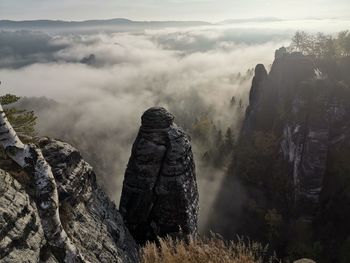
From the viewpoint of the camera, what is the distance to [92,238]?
51.6ft

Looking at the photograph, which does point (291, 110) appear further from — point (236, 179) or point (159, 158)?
point (159, 158)

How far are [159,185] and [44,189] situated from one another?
12.5m

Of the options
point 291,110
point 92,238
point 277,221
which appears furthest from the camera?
point 291,110

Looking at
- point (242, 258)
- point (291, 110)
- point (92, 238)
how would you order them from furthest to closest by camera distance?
point (291, 110), point (92, 238), point (242, 258)

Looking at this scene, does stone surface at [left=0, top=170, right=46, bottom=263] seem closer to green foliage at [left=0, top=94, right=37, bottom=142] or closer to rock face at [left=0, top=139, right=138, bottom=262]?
rock face at [left=0, top=139, right=138, bottom=262]

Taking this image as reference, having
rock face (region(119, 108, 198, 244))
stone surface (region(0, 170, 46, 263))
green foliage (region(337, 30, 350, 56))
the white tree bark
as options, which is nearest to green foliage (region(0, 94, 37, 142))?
the white tree bark

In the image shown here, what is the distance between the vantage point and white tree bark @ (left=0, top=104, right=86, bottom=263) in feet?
41.0

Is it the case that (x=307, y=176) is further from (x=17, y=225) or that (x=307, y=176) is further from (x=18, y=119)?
(x=17, y=225)

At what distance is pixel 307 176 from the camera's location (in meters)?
73.4

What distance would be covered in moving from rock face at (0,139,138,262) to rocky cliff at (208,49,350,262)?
1989 inches

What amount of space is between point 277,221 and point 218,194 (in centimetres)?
1862

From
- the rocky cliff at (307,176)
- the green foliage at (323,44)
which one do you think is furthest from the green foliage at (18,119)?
the green foliage at (323,44)

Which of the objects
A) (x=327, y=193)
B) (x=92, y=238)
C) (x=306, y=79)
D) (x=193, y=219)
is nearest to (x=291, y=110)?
(x=306, y=79)

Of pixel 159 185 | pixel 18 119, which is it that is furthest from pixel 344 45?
pixel 18 119
